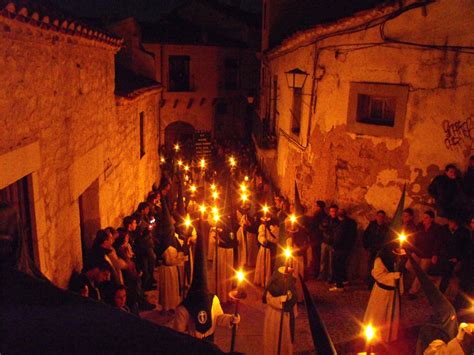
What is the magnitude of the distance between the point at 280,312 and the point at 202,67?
20347 millimetres

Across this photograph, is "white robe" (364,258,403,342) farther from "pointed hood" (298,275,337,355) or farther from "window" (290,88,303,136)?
"window" (290,88,303,136)

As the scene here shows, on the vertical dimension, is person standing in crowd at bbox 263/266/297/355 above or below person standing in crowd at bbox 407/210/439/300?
below

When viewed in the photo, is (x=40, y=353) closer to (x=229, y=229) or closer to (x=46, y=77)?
(x=46, y=77)

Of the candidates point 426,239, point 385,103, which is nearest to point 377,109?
point 385,103

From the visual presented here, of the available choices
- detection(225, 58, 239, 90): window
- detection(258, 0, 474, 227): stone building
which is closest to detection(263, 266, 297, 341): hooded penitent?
detection(258, 0, 474, 227): stone building

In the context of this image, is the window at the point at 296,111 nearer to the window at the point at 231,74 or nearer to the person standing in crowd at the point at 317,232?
the person standing in crowd at the point at 317,232

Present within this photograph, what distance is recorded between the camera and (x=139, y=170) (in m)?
11.6

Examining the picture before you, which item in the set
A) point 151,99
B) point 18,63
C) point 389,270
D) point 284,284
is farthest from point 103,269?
point 151,99

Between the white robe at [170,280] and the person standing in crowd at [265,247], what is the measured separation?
183 cm

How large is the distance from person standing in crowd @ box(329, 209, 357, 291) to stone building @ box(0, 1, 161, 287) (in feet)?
14.5

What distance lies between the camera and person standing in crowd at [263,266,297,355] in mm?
6000

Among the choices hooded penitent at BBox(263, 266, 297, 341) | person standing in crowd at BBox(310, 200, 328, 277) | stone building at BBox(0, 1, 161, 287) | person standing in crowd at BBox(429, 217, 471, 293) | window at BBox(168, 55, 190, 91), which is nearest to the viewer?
stone building at BBox(0, 1, 161, 287)

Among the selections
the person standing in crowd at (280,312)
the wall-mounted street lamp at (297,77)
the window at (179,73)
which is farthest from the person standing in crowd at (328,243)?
the window at (179,73)

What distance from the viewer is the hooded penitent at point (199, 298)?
5004 millimetres
